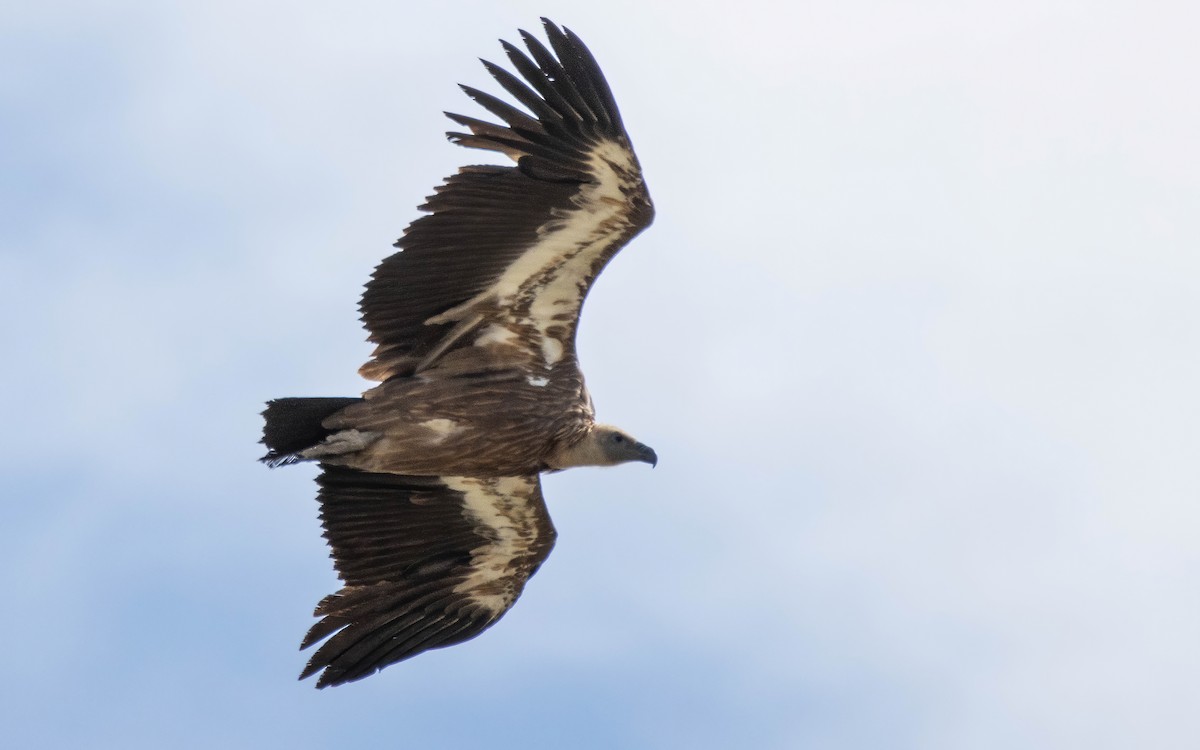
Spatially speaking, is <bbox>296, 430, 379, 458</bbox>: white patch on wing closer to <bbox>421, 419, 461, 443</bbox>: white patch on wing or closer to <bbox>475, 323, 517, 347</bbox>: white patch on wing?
<bbox>421, 419, 461, 443</bbox>: white patch on wing

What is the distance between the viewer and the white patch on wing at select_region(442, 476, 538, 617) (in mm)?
14047

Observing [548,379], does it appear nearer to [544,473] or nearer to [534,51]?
[544,473]

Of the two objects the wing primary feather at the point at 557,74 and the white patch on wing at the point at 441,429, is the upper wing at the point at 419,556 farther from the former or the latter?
the wing primary feather at the point at 557,74

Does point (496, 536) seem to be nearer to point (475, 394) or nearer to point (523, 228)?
point (475, 394)

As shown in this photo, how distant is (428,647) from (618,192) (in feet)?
11.7

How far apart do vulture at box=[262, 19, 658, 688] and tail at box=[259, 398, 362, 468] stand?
0.04 feet

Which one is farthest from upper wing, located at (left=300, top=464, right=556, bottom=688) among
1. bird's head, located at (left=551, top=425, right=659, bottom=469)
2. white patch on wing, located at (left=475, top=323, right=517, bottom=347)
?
white patch on wing, located at (left=475, top=323, right=517, bottom=347)

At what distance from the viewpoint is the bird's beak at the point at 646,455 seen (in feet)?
45.0

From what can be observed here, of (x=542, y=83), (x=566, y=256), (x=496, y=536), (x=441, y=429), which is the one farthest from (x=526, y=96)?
(x=496, y=536)

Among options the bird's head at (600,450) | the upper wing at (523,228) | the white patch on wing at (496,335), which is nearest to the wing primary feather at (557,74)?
the upper wing at (523,228)

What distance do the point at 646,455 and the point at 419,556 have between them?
71.2 inches

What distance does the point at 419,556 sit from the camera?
14023 mm

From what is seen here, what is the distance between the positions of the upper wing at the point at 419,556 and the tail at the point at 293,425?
31.2 inches

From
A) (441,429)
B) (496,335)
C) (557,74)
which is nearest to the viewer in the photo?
(557,74)
